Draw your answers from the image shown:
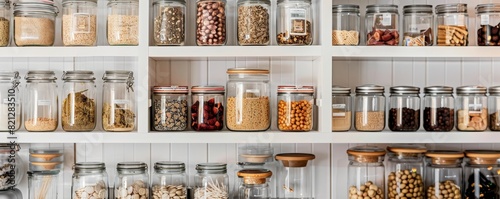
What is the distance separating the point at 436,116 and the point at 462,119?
99 millimetres

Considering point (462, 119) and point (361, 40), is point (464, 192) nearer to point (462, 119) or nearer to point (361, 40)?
point (462, 119)

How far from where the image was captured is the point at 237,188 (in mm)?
2309

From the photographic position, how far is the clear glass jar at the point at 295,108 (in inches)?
83.3

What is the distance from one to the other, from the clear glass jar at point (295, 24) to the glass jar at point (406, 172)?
1.74 feet

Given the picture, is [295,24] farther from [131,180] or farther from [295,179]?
[131,180]

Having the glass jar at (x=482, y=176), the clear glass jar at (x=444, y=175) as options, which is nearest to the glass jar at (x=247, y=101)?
the clear glass jar at (x=444, y=175)

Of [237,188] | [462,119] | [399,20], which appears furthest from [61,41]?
[462,119]

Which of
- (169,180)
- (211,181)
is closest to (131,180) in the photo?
(169,180)

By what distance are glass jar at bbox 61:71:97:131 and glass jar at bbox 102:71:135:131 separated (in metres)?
0.04

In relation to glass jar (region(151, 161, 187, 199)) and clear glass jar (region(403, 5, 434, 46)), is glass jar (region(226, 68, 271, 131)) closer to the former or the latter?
glass jar (region(151, 161, 187, 199))

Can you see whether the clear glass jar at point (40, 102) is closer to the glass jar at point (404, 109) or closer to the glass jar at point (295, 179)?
the glass jar at point (295, 179)

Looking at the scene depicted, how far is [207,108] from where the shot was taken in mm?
2156

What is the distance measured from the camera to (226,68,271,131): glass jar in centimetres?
209

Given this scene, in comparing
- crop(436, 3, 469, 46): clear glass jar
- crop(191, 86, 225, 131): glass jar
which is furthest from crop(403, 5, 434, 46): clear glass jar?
crop(191, 86, 225, 131): glass jar
